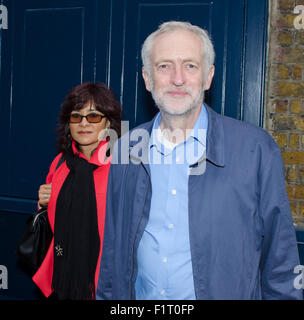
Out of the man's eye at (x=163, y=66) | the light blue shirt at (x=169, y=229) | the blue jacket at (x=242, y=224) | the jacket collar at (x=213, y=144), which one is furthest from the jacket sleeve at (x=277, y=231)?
the man's eye at (x=163, y=66)

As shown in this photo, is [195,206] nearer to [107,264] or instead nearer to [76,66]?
[107,264]

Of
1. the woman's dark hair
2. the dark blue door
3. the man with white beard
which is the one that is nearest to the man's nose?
the man with white beard

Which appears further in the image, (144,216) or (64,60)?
(64,60)

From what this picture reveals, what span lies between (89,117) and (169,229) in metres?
1.16

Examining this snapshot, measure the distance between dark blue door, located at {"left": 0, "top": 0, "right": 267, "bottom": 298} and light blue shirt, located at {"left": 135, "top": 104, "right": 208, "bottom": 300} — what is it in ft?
4.33

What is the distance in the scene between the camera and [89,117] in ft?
8.45

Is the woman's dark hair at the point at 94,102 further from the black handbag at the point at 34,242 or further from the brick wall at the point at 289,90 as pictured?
the brick wall at the point at 289,90

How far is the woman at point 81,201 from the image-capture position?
99.7 inches

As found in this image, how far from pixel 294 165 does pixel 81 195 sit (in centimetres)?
161

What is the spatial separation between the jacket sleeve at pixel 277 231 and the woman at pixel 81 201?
3.88 ft

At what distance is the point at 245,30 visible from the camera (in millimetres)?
2977

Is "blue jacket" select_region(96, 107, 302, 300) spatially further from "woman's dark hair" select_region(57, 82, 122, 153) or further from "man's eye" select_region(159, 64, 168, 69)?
"woman's dark hair" select_region(57, 82, 122, 153)
